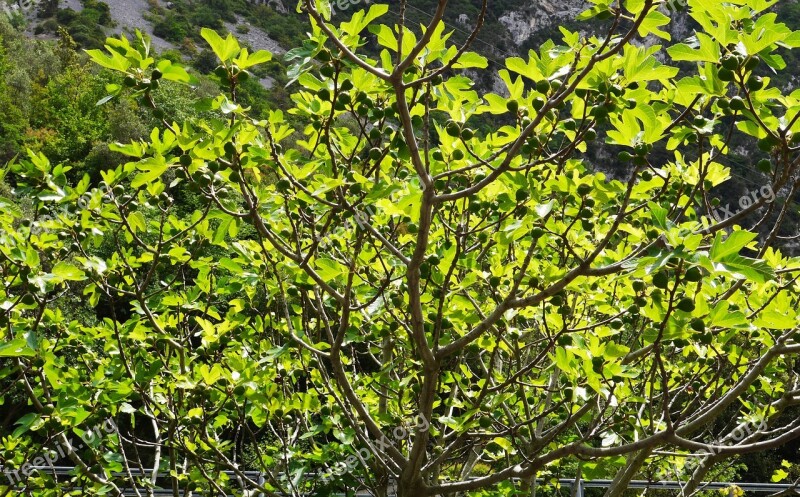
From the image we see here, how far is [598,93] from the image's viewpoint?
2186 millimetres

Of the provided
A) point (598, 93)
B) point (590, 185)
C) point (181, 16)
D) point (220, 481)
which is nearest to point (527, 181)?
point (590, 185)

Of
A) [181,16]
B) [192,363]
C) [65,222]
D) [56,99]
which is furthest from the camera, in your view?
[181,16]

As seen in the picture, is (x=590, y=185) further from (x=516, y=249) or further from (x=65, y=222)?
(x=65, y=222)

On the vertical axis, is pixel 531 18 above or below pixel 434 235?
below

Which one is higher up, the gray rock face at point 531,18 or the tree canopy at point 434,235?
the tree canopy at point 434,235

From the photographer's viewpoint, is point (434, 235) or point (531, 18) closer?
point (434, 235)

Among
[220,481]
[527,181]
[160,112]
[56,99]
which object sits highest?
[160,112]

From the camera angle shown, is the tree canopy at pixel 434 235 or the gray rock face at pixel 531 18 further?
the gray rock face at pixel 531 18

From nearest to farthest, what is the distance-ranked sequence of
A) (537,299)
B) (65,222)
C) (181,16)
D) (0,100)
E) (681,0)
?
(681,0), (537,299), (65,222), (0,100), (181,16)

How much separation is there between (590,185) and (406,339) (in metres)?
1.16

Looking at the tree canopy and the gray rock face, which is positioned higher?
the tree canopy

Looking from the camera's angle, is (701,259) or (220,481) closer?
(701,259)

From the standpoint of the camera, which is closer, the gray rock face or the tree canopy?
the tree canopy

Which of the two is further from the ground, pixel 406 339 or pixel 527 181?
pixel 527 181
